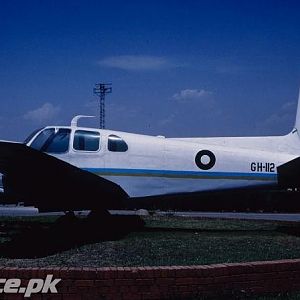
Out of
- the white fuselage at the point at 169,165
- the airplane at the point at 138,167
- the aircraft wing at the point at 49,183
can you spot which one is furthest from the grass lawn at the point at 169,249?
the white fuselage at the point at 169,165

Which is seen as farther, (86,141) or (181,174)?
(181,174)

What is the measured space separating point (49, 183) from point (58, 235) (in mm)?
1084

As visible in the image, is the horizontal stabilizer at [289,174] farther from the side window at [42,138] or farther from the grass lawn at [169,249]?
the side window at [42,138]

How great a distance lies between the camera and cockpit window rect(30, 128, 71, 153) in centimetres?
993

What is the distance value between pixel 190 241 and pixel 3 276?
441 centimetres

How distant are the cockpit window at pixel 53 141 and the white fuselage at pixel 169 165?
124 millimetres

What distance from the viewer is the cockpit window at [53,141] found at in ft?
32.6

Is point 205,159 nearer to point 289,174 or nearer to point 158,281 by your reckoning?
point 289,174

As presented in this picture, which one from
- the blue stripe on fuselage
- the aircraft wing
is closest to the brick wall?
the aircraft wing

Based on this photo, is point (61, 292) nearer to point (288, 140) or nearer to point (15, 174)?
point (15, 174)

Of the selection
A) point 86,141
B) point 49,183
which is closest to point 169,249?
point 49,183

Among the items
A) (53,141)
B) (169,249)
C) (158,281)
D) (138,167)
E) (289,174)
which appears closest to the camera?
(158,281)

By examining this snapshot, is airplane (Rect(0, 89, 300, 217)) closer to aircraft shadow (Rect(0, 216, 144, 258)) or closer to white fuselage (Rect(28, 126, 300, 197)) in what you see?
white fuselage (Rect(28, 126, 300, 197))

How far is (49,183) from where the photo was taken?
29.8 ft
